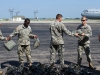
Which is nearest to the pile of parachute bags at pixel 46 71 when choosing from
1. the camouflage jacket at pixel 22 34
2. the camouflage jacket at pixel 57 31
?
the camouflage jacket at pixel 57 31

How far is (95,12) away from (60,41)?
262ft

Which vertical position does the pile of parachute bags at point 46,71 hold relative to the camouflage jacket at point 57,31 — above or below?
below

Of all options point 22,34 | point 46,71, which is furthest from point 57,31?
point 46,71

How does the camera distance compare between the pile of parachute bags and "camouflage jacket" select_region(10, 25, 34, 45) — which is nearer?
the pile of parachute bags

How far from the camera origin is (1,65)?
1065 centimetres

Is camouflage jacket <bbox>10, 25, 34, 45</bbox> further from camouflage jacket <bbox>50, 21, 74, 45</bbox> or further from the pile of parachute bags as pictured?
the pile of parachute bags

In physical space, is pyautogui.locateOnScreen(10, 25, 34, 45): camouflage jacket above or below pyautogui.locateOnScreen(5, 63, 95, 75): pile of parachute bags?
above

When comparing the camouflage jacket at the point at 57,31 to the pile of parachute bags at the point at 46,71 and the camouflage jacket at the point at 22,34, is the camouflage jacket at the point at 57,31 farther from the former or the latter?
the pile of parachute bags at the point at 46,71

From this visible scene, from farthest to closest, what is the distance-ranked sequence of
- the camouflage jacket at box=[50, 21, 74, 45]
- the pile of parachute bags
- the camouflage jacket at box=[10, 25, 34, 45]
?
the camouflage jacket at box=[10, 25, 34, 45]
the camouflage jacket at box=[50, 21, 74, 45]
the pile of parachute bags

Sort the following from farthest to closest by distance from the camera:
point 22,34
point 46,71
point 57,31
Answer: point 22,34 < point 57,31 < point 46,71

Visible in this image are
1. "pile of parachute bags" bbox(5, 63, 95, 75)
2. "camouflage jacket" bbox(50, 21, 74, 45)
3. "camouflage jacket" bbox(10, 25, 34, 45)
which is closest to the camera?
"pile of parachute bags" bbox(5, 63, 95, 75)

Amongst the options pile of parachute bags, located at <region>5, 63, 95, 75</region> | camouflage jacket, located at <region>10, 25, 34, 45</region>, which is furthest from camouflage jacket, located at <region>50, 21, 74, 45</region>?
pile of parachute bags, located at <region>5, 63, 95, 75</region>

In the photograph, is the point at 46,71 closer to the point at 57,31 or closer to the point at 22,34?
the point at 57,31

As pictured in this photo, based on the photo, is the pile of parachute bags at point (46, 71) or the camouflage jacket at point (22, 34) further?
the camouflage jacket at point (22, 34)
